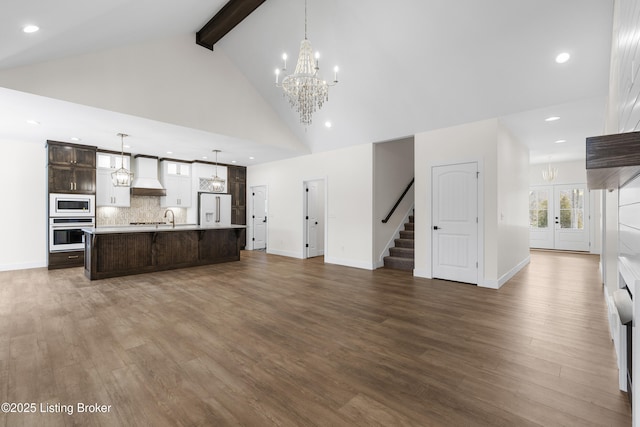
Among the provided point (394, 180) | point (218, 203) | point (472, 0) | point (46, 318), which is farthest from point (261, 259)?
point (472, 0)

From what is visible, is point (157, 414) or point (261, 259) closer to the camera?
point (157, 414)

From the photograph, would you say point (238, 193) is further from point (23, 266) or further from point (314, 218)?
point (23, 266)

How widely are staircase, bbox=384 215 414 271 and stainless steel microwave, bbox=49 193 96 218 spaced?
704 centimetres

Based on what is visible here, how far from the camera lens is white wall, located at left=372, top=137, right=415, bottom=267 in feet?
21.0

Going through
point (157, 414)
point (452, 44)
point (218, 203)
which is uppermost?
point (452, 44)

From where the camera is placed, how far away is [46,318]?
3391 mm

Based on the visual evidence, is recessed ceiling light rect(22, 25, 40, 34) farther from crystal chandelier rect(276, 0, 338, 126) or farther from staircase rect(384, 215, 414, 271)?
staircase rect(384, 215, 414, 271)

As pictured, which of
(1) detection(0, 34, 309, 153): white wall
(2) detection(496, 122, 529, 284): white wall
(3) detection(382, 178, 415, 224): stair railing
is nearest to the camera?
(1) detection(0, 34, 309, 153): white wall

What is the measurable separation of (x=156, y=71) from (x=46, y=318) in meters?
3.91

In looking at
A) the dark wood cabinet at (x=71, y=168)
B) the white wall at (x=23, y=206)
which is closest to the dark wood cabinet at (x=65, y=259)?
the white wall at (x=23, y=206)

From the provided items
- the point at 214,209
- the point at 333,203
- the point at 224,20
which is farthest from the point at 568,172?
the point at 214,209

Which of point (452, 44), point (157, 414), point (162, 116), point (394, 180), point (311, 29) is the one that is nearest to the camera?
point (157, 414)

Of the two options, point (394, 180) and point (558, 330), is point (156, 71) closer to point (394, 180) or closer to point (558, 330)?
point (394, 180)

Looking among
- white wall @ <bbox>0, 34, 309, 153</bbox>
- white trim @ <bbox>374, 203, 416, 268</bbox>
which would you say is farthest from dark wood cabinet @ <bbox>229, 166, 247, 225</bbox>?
white trim @ <bbox>374, 203, 416, 268</bbox>
